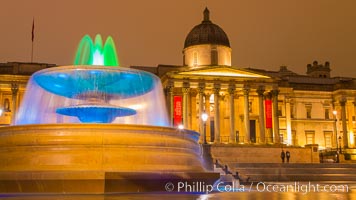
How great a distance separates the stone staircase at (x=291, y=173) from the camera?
25.8 metres

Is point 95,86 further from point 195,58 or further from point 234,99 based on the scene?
point 195,58

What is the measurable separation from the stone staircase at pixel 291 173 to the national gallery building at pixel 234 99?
13923 millimetres

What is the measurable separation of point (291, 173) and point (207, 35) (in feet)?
87.4

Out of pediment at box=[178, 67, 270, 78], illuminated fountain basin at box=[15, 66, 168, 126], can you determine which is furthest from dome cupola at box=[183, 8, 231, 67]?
illuminated fountain basin at box=[15, 66, 168, 126]

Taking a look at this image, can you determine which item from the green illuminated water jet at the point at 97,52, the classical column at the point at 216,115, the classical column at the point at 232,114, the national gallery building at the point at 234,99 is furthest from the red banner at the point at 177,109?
the green illuminated water jet at the point at 97,52

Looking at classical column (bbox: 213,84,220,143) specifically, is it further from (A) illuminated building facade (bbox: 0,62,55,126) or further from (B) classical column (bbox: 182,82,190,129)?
(A) illuminated building facade (bbox: 0,62,55,126)

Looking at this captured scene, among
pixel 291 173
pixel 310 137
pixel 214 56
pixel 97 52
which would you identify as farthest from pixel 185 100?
pixel 97 52

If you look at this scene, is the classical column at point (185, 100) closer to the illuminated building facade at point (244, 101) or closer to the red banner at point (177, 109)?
the illuminated building facade at point (244, 101)

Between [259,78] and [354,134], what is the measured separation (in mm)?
16808

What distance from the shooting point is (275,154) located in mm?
41375

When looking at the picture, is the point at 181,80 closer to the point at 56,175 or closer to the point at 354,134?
the point at 354,134

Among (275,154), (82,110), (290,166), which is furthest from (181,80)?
(82,110)

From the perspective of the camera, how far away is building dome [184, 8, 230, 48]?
5062 centimetres

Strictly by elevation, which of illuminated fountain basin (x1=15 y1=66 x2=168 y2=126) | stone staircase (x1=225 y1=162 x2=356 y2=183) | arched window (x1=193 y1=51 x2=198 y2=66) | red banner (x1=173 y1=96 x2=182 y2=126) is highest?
arched window (x1=193 y1=51 x2=198 y2=66)
